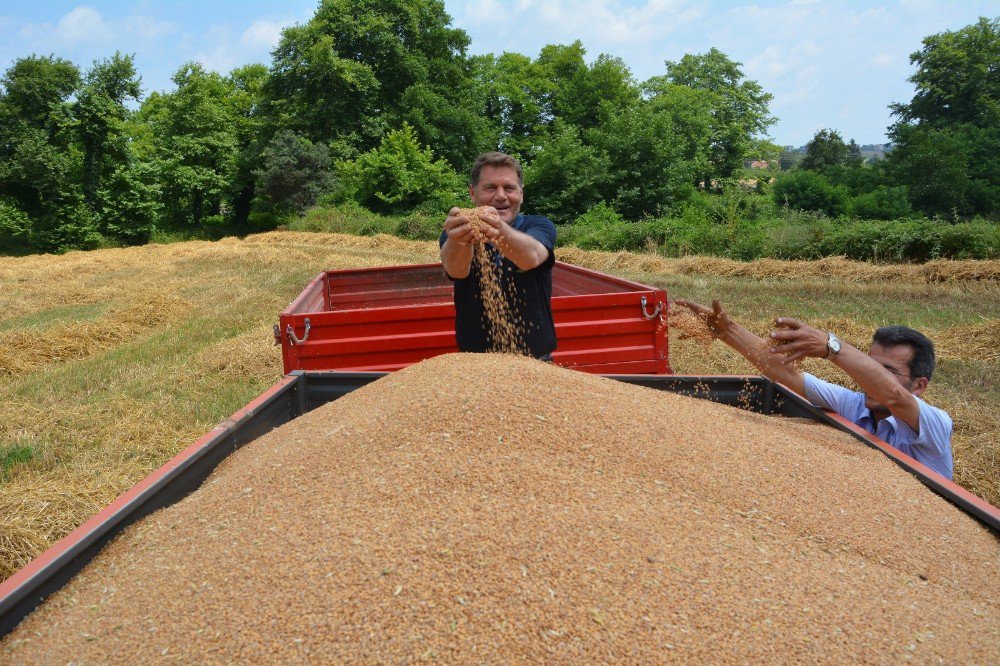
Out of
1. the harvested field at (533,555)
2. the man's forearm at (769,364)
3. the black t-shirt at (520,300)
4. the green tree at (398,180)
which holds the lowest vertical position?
the harvested field at (533,555)

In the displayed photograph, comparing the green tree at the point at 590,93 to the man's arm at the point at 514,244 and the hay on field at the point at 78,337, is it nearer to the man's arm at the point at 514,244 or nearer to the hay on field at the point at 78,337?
the hay on field at the point at 78,337

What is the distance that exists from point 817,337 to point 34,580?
267 centimetres

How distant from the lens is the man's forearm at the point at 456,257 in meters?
2.84

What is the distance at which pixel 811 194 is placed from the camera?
3494 cm

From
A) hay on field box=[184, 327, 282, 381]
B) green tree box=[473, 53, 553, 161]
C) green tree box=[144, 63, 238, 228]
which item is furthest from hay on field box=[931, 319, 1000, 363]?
green tree box=[144, 63, 238, 228]

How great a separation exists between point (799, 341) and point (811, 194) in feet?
120

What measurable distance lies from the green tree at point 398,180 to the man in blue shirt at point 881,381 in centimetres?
2863

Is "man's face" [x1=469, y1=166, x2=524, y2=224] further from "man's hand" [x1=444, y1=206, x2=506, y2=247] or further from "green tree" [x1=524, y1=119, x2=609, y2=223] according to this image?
"green tree" [x1=524, y1=119, x2=609, y2=223]

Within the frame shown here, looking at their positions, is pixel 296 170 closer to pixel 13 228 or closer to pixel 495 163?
pixel 13 228

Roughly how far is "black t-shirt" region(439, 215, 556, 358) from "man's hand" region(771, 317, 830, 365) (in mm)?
1093

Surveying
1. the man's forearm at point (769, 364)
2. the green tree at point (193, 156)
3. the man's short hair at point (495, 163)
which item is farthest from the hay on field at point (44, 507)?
the green tree at point (193, 156)

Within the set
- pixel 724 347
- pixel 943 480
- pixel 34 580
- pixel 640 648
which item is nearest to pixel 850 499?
pixel 943 480

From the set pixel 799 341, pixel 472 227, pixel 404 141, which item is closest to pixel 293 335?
pixel 472 227

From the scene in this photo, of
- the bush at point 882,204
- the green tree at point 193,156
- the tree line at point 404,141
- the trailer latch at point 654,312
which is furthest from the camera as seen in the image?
the green tree at point 193,156
